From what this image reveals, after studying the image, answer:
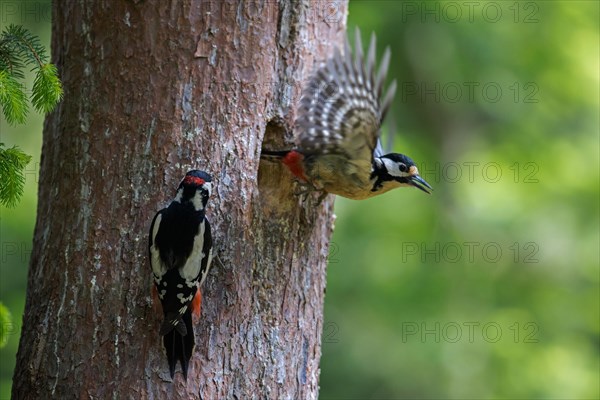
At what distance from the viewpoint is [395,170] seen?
470 centimetres

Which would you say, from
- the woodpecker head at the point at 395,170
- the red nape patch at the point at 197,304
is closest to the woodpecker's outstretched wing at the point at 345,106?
the woodpecker head at the point at 395,170

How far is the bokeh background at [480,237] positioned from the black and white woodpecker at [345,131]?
3.33 meters

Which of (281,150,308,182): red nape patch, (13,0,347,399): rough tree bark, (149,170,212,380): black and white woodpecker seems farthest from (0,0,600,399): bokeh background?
(149,170,212,380): black and white woodpecker

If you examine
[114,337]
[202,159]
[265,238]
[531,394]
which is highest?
[202,159]

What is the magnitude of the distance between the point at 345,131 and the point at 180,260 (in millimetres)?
1232

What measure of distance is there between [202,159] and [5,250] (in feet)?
14.4

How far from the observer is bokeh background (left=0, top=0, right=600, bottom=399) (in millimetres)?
8133

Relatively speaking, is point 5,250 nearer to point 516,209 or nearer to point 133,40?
point 133,40

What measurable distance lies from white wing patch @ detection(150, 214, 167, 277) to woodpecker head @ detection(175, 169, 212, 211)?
0.15 m

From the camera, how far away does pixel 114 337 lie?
3826 millimetres

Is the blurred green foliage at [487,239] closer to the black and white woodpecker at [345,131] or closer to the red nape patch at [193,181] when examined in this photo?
the black and white woodpecker at [345,131]

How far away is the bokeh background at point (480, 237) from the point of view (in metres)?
8.13

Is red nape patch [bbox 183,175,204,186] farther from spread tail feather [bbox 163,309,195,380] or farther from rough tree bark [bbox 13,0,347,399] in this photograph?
spread tail feather [bbox 163,309,195,380]

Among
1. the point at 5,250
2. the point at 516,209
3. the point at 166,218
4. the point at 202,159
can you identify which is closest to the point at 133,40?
the point at 202,159
